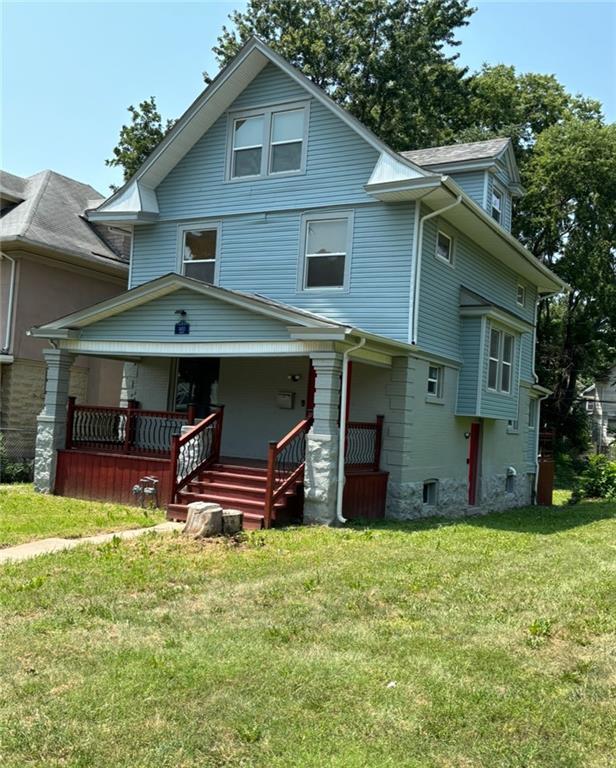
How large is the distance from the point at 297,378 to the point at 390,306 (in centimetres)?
255

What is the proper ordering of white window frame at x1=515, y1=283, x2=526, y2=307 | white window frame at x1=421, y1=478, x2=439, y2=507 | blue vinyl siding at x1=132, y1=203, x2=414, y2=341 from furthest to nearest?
1. white window frame at x1=515, y1=283, x2=526, y2=307
2. white window frame at x1=421, y1=478, x2=439, y2=507
3. blue vinyl siding at x1=132, y1=203, x2=414, y2=341

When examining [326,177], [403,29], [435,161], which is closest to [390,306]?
[326,177]

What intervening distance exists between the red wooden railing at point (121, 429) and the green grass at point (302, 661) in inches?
195

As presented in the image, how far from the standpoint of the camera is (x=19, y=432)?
1777 centimetres

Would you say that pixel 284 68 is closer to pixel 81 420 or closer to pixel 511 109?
pixel 81 420

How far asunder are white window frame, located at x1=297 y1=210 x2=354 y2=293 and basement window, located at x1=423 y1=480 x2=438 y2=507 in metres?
4.31

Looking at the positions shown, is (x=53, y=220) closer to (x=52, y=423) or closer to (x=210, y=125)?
(x=210, y=125)

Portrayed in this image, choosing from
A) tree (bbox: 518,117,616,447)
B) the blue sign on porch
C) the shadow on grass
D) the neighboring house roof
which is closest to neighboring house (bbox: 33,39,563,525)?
the blue sign on porch

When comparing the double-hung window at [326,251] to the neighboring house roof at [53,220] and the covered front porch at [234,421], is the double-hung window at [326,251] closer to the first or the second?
the covered front porch at [234,421]

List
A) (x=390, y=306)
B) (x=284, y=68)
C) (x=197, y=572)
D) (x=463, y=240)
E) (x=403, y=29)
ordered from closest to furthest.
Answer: (x=197, y=572) < (x=390, y=306) < (x=284, y=68) < (x=463, y=240) < (x=403, y=29)

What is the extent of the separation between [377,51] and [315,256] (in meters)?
18.5

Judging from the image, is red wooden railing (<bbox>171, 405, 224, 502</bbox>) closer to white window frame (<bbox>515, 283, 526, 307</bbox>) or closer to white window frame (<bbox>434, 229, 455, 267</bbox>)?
white window frame (<bbox>434, 229, 455, 267</bbox>)

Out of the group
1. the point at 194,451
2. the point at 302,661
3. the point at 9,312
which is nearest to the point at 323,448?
the point at 194,451

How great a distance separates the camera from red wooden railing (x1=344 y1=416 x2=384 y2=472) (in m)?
12.3
